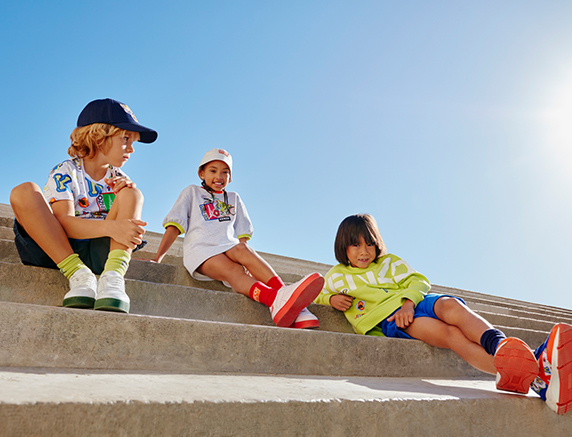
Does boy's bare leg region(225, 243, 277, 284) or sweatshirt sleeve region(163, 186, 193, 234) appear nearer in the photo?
boy's bare leg region(225, 243, 277, 284)

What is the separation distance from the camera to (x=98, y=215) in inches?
78.8

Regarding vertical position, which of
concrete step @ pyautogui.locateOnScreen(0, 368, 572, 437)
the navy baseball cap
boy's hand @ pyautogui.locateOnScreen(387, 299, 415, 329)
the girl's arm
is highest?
the navy baseball cap

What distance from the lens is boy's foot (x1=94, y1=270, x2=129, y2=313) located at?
4.59 feet

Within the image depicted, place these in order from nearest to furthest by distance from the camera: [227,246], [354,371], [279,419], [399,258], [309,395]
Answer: [279,419] → [309,395] → [354,371] → [399,258] → [227,246]

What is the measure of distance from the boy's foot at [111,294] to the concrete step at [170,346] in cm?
17

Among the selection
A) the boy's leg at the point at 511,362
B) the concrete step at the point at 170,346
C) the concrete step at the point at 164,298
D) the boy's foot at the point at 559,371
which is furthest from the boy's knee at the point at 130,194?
the boy's foot at the point at 559,371

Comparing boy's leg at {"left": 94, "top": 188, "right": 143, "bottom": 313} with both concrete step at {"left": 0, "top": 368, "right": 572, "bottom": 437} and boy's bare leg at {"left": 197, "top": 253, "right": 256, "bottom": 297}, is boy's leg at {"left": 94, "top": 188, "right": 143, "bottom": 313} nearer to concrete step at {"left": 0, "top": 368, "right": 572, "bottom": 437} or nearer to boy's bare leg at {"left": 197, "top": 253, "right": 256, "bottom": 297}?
concrete step at {"left": 0, "top": 368, "right": 572, "bottom": 437}

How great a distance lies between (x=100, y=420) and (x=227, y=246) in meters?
1.74

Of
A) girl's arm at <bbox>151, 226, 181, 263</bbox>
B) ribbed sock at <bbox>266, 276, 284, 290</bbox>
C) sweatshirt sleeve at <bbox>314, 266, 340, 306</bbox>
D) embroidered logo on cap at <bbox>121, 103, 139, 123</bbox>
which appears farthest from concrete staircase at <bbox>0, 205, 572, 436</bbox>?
embroidered logo on cap at <bbox>121, 103, 139, 123</bbox>

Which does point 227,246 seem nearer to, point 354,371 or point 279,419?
point 354,371

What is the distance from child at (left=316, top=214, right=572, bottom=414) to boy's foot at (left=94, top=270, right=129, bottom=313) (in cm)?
114

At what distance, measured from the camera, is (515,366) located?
4.74ft

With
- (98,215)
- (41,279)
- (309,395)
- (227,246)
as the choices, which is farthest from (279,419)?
(227,246)

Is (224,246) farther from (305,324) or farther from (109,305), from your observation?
(109,305)
